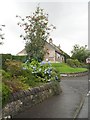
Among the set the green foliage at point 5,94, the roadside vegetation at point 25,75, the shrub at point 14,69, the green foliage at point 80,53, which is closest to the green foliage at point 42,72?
the roadside vegetation at point 25,75

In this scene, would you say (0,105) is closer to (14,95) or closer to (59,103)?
(14,95)

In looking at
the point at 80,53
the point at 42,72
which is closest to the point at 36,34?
the point at 42,72

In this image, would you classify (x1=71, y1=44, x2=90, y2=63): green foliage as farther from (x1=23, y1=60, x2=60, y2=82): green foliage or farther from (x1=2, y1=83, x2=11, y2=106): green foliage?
(x1=2, y1=83, x2=11, y2=106): green foliage

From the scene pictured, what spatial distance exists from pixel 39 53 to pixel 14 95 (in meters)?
21.7

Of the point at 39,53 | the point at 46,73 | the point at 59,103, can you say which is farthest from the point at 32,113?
the point at 39,53

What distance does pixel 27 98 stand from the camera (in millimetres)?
12531

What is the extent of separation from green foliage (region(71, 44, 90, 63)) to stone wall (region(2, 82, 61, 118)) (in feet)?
189

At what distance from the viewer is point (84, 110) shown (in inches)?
478

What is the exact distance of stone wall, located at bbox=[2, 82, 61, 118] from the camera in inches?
414

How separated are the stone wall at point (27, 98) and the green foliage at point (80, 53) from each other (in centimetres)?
5775

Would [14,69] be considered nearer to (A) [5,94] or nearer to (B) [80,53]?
(A) [5,94]

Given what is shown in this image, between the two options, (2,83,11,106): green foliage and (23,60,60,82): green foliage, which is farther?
(23,60,60,82): green foliage

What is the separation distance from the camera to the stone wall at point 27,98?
1052cm

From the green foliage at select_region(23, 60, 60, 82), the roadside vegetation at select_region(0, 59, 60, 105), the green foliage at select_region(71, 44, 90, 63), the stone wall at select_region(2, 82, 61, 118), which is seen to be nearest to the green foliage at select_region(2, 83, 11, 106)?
the stone wall at select_region(2, 82, 61, 118)
